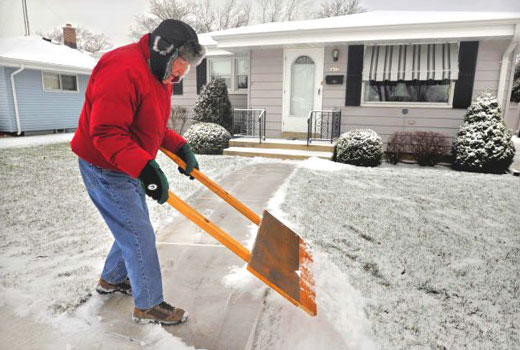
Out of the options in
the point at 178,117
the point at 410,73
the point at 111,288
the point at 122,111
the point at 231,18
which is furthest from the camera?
the point at 231,18

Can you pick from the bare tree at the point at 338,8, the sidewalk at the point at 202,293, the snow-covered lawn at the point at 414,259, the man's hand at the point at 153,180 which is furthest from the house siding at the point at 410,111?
the bare tree at the point at 338,8

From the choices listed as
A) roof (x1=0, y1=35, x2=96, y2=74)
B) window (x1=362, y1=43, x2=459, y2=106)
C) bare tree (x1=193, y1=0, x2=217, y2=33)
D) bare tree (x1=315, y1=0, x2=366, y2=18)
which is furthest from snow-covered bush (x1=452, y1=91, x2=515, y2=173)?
bare tree (x1=193, y1=0, x2=217, y2=33)

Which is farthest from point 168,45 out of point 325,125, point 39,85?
point 39,85

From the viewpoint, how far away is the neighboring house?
7770mm

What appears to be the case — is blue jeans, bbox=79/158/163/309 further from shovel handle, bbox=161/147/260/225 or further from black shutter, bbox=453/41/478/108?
black shutter, bbox=453/41/478/108

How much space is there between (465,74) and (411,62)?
1.26 m

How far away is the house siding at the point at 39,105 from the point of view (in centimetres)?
1244

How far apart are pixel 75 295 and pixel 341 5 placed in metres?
29.6

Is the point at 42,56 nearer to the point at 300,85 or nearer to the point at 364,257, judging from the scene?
the point at 300,85

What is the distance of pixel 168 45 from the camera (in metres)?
1.64

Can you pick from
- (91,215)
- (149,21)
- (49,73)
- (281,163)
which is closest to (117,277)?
(91,215)

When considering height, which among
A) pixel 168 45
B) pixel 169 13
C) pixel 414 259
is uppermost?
pixel 169 13

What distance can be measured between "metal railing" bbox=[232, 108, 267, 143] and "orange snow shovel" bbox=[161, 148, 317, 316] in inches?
274

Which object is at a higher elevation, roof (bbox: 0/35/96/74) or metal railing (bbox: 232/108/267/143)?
roof (bbox: 0/35/96/74)
